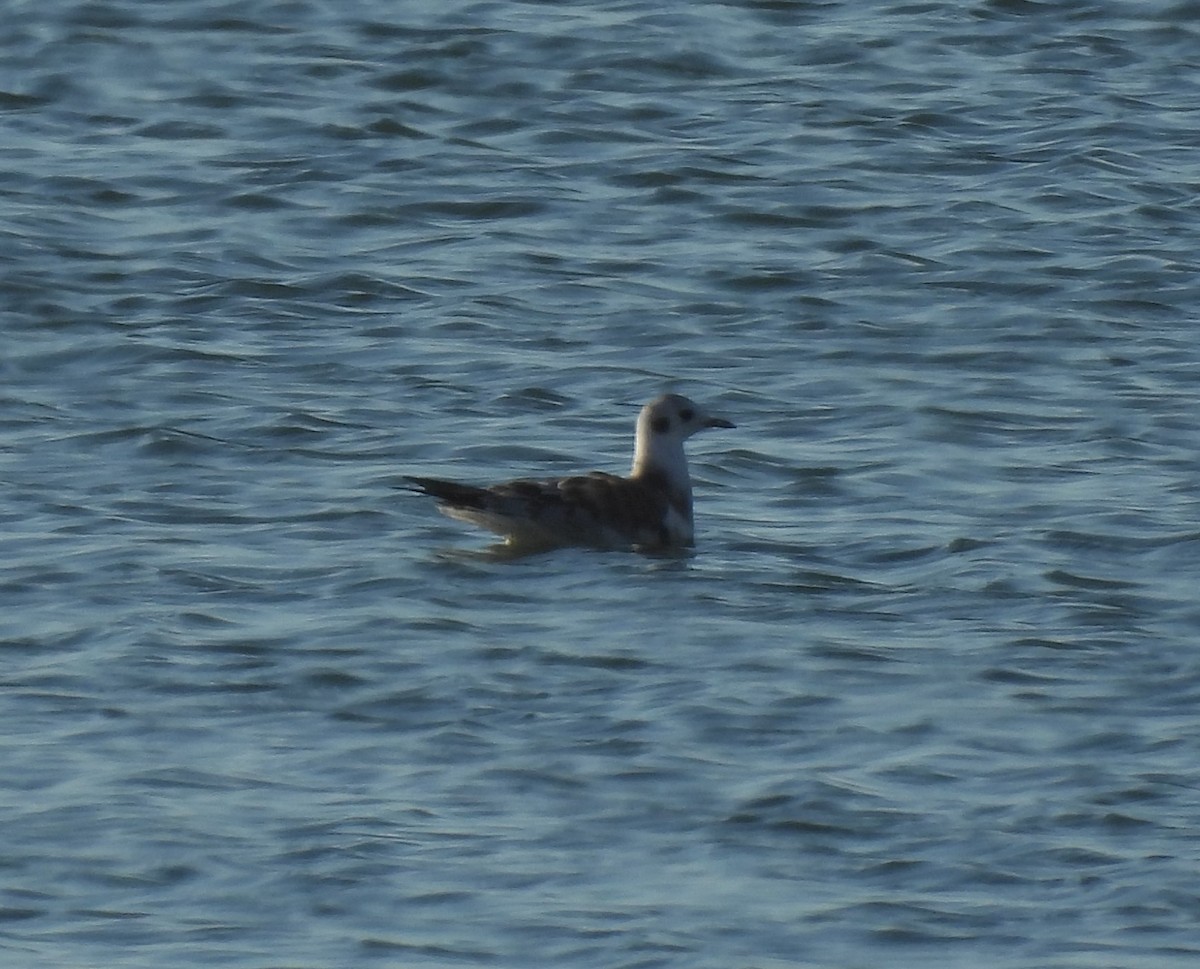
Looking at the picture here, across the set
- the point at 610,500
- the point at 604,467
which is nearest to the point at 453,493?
the point at 610,500

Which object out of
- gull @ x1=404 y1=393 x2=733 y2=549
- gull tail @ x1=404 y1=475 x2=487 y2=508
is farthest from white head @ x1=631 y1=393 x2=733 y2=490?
gull tail @ x1=404 y1=475 x2=487 y2=508

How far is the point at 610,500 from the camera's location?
Answer: 40.2 feet

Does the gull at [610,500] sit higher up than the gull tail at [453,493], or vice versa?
the gull tail at [453,493]

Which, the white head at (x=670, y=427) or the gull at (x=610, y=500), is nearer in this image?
the gull at (x=610, y=500)

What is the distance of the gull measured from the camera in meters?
11.8

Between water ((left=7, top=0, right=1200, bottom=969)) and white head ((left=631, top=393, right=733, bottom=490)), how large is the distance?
36 centimetres

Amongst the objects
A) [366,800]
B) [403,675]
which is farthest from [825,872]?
[403,675]

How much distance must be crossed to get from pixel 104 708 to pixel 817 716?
219cm

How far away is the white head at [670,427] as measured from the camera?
12.6 m

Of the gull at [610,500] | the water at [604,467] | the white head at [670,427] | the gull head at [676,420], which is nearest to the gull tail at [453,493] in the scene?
the gull at [610,500]

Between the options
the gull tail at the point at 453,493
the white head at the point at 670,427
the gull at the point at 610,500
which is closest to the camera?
the gull tail at the point at 453,493

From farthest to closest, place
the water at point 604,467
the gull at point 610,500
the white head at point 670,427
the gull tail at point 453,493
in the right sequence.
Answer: the white head at point 670,427, the gull at point 610,500, the gull tail at point 453,493, the water at point 604,467

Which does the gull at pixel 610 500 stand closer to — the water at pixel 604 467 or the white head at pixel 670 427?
the white head at pixel 670 427

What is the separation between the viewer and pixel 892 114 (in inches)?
745
